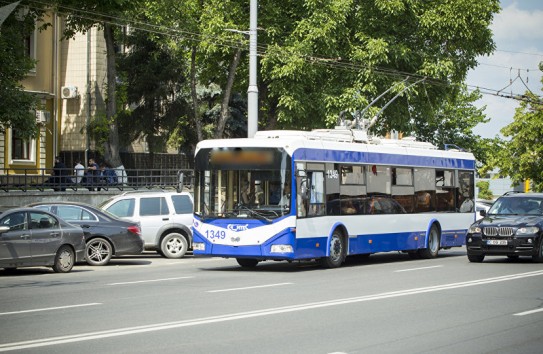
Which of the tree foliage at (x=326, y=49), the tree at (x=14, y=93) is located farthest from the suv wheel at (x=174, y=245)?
the tree foliage at (x=326, y=49)

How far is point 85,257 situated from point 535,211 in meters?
11.1

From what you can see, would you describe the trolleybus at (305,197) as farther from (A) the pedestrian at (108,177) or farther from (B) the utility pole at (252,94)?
(A) the pedestrian at (108,177)

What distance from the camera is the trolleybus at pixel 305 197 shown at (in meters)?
20.1

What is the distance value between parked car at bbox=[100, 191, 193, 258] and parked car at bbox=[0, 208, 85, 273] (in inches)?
209

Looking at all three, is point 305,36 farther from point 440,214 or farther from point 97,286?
point 97,286

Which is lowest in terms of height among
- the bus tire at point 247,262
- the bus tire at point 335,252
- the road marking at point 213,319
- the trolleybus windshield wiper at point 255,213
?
the road marking at point 213,319

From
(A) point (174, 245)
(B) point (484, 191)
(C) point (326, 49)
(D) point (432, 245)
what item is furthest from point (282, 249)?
(B) point (484, 191)

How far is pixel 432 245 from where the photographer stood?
2641 cm

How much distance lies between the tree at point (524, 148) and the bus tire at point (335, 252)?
46.0m

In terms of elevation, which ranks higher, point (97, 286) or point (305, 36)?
point (305, 36)

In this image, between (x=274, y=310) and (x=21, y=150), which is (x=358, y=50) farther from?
(x=274, y=310)

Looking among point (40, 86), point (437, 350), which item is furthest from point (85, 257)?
point (40, 86)

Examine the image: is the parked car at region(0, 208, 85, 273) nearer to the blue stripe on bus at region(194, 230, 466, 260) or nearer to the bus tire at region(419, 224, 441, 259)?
the blue stripe on bus at region(194, 230, 466, 260)

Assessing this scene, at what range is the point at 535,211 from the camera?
78.9 ft
